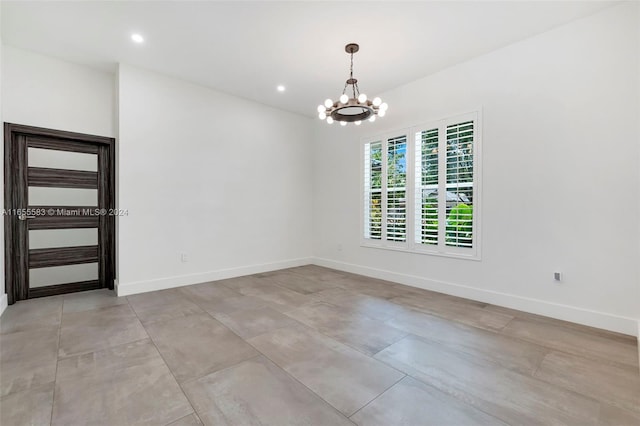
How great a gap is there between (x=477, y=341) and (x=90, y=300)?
4791 mm

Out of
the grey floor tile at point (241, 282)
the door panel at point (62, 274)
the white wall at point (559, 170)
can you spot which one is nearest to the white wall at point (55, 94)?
the door panel at point (62, 274)

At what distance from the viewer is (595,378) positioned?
2135 mm

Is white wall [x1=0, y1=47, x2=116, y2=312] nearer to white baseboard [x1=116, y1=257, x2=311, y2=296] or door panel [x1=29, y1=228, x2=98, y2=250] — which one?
door panel [x1=29, y1=228, x2=98, y2=250]

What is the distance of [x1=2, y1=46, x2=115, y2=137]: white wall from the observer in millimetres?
3773

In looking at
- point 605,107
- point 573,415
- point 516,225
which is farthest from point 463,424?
point 605,107

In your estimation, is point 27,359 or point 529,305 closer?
point 27,359

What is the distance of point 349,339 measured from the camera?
9.07 ft

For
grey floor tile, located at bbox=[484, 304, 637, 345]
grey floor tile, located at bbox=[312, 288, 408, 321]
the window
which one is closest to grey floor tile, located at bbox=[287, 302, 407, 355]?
grey floor tile, located at bbox=[312, 288, 408, 321]

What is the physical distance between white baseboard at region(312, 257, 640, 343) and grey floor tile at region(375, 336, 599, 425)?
160cm

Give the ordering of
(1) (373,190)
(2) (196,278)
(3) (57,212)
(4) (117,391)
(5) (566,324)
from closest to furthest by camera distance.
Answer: (4) (117,391), (5) (566,324), (3) (57,212), (2) (196,278), (1) (373,190)

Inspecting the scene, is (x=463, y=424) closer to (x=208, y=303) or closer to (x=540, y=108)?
(x=208, y=303)

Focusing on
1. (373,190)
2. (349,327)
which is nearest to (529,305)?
(349,327)

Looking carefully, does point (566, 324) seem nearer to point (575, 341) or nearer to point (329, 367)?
point (575, 341)

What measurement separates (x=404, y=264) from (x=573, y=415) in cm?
310
